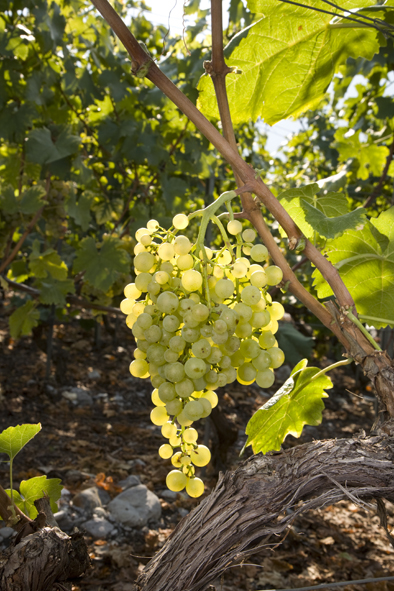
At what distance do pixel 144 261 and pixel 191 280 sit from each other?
10cm

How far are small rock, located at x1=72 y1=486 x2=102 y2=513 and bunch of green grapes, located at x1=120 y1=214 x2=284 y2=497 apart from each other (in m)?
1.99

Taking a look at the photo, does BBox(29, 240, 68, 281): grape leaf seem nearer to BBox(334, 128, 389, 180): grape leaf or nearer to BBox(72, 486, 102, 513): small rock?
BBox(72, 486, 102, 513): small rock

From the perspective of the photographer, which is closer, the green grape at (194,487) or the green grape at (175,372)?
the green grape at (175,372)

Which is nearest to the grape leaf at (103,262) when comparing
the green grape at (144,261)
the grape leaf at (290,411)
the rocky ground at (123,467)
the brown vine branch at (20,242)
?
the brown vine branch at (20,242)

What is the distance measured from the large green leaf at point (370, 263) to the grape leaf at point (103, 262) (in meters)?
1.75

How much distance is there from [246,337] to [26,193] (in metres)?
1.87

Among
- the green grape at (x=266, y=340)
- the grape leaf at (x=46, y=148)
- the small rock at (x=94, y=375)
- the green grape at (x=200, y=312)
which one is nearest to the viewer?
the green grape at (x=200, y=312)

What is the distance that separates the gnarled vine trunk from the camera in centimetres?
67

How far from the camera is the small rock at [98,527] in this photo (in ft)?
7.64

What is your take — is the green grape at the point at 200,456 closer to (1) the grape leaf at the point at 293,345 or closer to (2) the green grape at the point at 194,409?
(2) the green grape at the point at 194,409

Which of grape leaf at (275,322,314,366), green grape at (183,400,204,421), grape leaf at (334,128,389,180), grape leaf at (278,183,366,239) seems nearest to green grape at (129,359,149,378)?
green grape at (183,400,204,421)

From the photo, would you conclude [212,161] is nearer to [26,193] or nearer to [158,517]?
[26,193]

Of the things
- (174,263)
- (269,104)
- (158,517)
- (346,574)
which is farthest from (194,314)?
(158,517)

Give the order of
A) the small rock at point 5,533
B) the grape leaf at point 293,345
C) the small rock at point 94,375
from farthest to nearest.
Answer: the small rock at point 94,375 < the grape leaf at point 293,345 < the small rock at point 5,533
